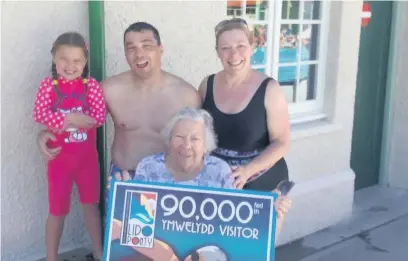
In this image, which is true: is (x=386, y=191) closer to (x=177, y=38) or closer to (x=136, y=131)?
(x=177, y=38)

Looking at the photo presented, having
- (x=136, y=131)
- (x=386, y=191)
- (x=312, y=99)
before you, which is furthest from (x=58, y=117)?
(x=386, y=191)

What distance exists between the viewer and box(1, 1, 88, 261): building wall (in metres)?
3.34

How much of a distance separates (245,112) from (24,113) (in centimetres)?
133

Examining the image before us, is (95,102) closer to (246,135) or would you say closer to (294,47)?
(246,135)

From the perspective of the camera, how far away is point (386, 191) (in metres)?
6.43

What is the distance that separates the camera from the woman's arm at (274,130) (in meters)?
2.96

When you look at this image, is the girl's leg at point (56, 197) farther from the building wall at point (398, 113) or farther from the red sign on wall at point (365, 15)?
the building wall at point (398, 113)

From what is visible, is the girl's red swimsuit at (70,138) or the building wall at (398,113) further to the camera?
the building wall at (398,113)

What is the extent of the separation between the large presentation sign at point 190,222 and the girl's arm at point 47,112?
2.08ft

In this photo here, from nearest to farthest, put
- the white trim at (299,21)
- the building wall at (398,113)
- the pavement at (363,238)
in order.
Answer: the pavement at (363,238) < the white trim at (299,21) < the building wall at (398,113)

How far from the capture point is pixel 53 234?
11.1ft

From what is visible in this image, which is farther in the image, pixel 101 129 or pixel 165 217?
pixel 101 129

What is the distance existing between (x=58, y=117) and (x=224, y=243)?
1101 millimetres

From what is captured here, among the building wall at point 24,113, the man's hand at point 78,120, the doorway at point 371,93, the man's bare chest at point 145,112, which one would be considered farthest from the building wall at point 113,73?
the doorway at point 371,93
